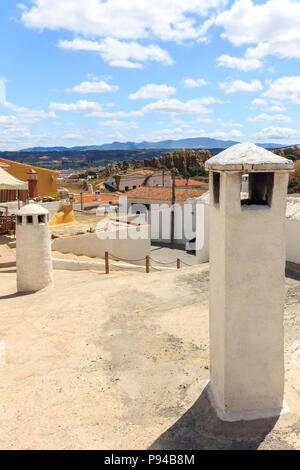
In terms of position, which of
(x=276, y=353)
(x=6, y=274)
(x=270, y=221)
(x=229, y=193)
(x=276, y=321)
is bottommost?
(x=6, y=274)

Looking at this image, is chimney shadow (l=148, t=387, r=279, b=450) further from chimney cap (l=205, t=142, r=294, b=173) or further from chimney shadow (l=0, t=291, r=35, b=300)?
chimney shadow (l=0, t=291, r=35, b=300)

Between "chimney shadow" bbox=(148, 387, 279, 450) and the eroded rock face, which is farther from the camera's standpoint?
the eroded rock face

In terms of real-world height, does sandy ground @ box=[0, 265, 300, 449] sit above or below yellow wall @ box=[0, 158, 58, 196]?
below

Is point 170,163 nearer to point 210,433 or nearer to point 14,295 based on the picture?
point 14,295

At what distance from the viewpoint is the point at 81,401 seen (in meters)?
5.85

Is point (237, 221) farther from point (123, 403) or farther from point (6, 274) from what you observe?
point (6, 274)

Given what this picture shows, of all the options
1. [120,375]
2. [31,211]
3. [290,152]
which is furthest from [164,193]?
[290,152]

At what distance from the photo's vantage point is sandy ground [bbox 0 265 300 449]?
16.5 ft

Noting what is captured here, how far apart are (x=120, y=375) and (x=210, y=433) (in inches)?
80.1

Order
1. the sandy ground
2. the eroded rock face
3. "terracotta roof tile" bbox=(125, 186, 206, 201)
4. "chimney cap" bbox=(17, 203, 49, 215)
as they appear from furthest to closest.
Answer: the eroded rock face, "terracotta roof tile" bbox=(125, 186, 206, 201), "chimney cap" bbox=(17, 203, 49, 215), the sandy ground

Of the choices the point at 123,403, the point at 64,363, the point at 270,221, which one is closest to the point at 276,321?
the point at 270,221

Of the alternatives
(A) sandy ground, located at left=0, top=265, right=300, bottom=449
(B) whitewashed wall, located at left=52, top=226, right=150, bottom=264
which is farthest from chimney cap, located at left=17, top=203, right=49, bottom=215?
(B) whitewashed wall, located at left=52, top=226, right=150, bottom=264

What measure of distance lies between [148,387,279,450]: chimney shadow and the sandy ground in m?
0.01

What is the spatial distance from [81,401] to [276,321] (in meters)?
3.17
